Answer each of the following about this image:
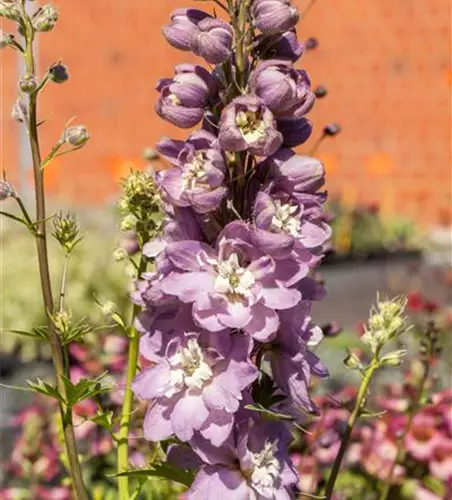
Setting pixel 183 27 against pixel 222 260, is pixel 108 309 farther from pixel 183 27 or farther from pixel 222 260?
pixel 183 27

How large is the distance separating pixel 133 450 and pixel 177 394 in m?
0.84

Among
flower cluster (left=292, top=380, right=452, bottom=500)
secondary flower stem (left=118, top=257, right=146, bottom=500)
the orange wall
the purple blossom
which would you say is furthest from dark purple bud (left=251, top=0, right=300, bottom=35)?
the orange wall

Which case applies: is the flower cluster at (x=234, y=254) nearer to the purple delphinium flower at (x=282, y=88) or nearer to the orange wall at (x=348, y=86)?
the purple delphinium flower at (x=282, y=88)

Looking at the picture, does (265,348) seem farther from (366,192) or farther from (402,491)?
(366,192)

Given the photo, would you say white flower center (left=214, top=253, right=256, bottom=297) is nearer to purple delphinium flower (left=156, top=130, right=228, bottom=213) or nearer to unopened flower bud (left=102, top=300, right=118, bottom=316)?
purple delphinium flower (left=156, top=130, right=228, bottom=213)

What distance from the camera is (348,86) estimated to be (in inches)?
388

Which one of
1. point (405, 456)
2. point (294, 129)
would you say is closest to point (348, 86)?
Answer: point (405, 456)

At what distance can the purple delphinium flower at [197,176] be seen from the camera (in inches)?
41.5

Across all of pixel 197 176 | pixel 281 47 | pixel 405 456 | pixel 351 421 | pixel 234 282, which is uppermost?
pixel 281 47

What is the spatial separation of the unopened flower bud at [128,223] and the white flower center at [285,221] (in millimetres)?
249

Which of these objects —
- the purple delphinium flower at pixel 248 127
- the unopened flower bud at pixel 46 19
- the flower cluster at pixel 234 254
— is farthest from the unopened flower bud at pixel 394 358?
the unopened flower bud at pixel 46 19

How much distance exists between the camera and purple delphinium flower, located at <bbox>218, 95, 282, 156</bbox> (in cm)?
103

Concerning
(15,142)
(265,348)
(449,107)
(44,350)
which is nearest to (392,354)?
(265,348)

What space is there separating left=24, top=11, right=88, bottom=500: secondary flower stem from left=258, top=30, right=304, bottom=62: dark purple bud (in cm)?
26
